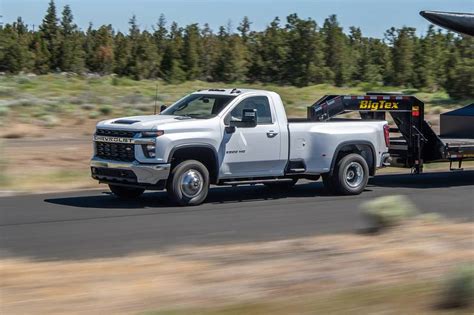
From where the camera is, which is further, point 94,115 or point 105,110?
point 105,110

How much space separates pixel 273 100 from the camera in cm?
1609

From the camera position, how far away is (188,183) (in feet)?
48.3

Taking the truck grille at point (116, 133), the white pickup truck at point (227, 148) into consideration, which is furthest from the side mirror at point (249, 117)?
the truck grille at point (116, 133)

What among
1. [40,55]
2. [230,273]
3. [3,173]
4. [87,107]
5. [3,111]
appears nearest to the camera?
[230,273]

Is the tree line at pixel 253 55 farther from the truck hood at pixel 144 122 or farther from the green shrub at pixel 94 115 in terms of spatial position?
the truck hood at pixel 144 122

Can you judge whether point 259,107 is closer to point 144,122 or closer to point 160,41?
point 144,122

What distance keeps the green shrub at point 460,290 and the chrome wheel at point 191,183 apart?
810 cm

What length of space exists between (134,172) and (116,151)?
0.70 m

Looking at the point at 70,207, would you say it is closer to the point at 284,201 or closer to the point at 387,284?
the point at 284,201

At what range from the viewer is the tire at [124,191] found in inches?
620

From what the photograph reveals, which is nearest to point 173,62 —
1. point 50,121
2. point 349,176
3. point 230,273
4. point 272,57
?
Answer: point 272,57

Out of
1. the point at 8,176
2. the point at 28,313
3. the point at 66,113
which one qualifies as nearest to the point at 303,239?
the point at 28,313

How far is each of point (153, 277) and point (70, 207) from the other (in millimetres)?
6627

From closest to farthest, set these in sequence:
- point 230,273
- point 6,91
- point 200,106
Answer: point 230,273 → point 200,106 → point 6,91
